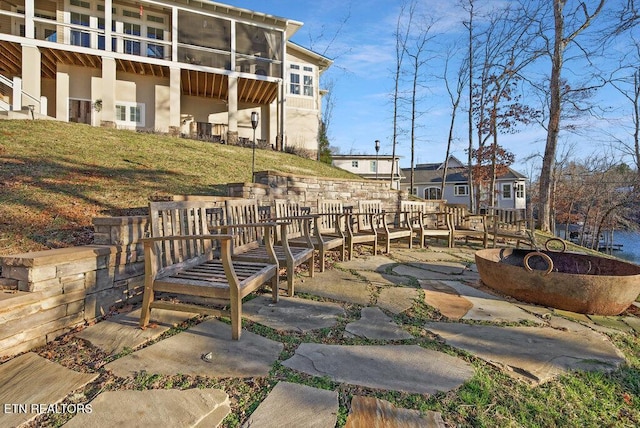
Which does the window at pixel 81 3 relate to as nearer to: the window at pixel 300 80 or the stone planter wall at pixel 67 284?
the window at pixel 300 80

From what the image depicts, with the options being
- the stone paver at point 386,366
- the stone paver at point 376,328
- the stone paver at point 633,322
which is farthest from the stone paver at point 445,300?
the stone paver at point 633,322

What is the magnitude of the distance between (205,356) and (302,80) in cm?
1820

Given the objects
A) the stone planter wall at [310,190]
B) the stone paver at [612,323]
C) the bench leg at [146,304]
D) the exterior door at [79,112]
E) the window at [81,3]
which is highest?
the window at [81,3]

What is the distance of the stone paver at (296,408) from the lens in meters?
1.38

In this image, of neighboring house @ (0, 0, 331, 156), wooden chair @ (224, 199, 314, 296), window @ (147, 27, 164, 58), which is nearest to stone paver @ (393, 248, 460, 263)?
wooden chair @ (224, 199, 314, 296)

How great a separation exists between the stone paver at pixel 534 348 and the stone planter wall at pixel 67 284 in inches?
97.2

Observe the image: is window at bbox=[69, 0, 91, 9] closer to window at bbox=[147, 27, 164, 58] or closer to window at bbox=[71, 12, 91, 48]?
window at bbox=[71, 12, 91, 48]

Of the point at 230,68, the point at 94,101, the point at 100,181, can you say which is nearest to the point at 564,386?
the point at 100,181

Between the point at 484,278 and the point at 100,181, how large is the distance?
18.8ft

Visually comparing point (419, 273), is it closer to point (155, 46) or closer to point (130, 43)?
point (155, 46)

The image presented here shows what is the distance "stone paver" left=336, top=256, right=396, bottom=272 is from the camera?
14.8ft

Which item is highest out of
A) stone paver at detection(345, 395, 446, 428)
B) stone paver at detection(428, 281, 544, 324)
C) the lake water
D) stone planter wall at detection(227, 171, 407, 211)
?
stone planter wall at detection(227, 171, 407, 211)

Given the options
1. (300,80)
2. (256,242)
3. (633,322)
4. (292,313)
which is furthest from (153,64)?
(633,322)

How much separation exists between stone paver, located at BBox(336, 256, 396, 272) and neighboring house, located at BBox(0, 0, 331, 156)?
11.5 metres
